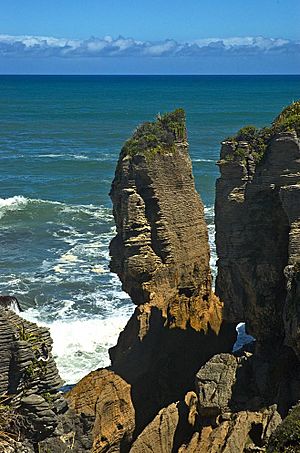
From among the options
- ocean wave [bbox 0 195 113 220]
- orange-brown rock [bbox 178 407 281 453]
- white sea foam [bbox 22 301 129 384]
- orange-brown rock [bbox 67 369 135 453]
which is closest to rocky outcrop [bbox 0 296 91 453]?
orange-brown rock [bbox 178 407 281 453]

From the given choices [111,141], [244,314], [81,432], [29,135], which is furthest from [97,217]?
[29,135]

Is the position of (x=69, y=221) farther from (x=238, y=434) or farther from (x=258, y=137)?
(x=238, y=434)

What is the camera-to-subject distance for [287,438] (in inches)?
588

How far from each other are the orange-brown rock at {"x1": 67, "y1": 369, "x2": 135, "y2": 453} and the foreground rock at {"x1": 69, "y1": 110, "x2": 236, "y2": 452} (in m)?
0.32

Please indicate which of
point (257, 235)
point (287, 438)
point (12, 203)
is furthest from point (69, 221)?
point (287, 438)

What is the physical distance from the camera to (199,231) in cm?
2830

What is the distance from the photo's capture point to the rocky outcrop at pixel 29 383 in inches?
675

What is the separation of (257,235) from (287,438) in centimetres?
1032

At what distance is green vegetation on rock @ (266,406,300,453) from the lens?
1456 centimetres

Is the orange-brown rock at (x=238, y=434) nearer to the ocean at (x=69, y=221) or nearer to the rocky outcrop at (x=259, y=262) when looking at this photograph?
the rocky outcrop at (x=259, y=262)

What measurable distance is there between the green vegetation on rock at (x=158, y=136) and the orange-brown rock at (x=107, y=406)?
7772 millimetres

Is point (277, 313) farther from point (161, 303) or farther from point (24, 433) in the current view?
point (24, 433)

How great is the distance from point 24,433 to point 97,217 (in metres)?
43.0

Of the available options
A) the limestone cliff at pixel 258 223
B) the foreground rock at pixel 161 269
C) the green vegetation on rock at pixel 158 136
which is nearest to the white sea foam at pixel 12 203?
the green vegetation on rock at pixel 158 136
